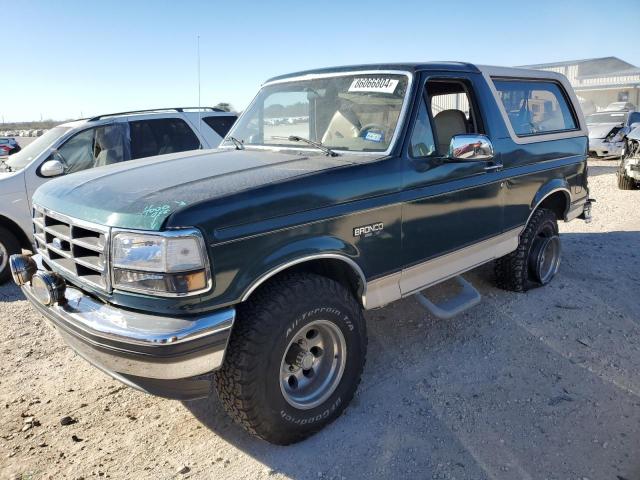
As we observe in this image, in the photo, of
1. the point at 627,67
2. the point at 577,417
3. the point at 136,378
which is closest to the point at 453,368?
the point at 577,417

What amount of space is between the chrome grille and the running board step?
2.22 meters

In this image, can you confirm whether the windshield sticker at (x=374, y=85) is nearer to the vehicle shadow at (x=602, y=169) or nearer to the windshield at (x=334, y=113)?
the windshield at (x=334, y=113)

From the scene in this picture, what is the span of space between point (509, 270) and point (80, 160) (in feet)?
16.7

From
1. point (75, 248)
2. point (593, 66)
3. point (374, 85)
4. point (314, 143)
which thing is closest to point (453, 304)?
point (314, 143)

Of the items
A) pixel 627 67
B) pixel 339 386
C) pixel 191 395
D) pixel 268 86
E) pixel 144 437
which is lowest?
pixel 144 437

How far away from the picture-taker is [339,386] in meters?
3.09

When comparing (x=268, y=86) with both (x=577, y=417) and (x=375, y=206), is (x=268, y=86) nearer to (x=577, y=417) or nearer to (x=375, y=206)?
(x=375, y=206)

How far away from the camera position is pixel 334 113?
3.70 m

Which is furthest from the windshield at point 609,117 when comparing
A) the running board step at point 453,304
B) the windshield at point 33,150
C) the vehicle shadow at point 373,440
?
the windshield at point 33,150

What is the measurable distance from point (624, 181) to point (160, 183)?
11.1 m

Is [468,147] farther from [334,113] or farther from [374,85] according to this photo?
[334,113]

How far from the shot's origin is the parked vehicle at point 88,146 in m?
5.85

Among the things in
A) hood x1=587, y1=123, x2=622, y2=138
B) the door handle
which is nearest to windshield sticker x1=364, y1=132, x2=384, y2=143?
the door handle

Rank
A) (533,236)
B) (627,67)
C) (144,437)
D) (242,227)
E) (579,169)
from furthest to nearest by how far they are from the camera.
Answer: (627,67)
(579,169)
(533,236)
(144,437)
(242,227)
